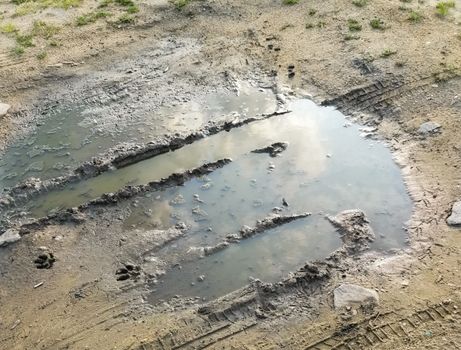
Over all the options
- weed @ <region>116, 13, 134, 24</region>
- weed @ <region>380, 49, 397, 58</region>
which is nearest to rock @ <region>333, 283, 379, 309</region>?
weed @ <region>380, 49, 397, 58</region>

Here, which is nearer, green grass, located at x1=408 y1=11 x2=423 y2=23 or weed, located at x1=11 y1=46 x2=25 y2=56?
green grass, located at x1=408 y1=11 x2=423 y2=23

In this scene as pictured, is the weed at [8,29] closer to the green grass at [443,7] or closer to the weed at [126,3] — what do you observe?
the weed at [126,3]

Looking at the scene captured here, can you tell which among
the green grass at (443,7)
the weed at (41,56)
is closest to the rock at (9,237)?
the weed at (41,56)

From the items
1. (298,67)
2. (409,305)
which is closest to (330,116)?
(298,67)

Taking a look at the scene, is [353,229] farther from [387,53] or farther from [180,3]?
[180,3]

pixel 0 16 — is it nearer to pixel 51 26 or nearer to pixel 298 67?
pixel 51 26

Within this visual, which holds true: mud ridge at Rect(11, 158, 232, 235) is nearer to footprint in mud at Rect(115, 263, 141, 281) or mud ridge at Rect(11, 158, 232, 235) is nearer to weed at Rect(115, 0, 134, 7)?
footprint in mud at Rect(115, 263, 141, 281)
